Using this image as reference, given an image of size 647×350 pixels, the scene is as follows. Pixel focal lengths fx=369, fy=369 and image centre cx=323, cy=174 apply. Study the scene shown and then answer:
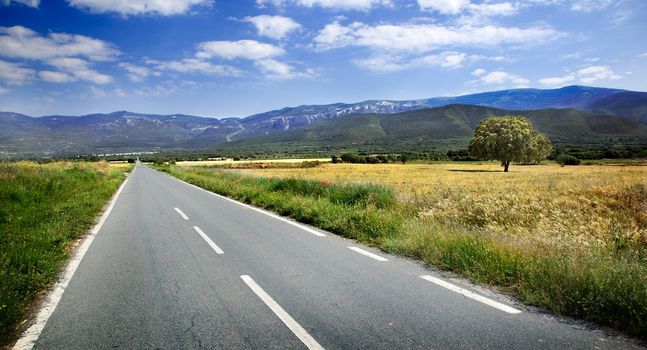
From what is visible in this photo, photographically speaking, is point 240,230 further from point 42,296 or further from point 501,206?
point 501,206

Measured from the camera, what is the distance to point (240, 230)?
31.9ft

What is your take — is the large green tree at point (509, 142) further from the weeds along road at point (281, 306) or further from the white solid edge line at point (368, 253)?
the weeds along road at point (281, 306)

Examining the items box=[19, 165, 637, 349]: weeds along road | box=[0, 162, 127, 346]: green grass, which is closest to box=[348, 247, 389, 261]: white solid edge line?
box=[19, 165, 637, 349]: weeds along road

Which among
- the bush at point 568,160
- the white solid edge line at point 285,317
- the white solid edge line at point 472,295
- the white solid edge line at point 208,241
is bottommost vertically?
the bush at point 568,160

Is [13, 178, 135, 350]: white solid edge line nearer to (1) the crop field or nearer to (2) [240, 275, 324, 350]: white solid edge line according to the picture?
(2) [240, 275, 324, 350]: white solid edge line

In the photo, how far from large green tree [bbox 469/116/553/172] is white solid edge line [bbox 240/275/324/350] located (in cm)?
5995

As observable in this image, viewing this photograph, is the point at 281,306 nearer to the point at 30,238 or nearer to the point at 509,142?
the point at 30,238

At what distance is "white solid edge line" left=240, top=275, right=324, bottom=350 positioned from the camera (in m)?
3.54

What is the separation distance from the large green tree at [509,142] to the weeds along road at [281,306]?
57.9 meters

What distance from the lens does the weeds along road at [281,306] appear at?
11.8 ft

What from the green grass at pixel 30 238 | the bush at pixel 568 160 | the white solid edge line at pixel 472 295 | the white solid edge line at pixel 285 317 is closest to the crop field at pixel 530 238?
the white solid edge line at pixel 472 295

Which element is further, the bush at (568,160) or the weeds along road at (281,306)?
the bush at (568,160)

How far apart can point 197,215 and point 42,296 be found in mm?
7780

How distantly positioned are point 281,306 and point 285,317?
0.34 meters
